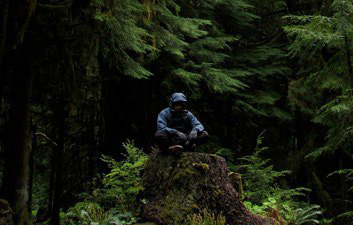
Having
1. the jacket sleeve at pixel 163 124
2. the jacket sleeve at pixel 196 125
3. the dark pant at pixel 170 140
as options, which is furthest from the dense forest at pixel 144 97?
the jacket sleeve at pixel 196 125

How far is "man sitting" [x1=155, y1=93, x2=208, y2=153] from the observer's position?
7.64 meters

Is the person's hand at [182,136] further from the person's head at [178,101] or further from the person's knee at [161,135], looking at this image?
the person's head at [178,101]

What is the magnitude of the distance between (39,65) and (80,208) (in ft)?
12.2

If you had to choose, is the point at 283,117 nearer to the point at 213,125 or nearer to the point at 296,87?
the point at 296,87

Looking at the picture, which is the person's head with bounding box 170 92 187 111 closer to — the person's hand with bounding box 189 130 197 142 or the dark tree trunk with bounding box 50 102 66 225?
the person's hand with bounding box 189 130 197 142

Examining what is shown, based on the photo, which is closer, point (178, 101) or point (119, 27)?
point (119, 27)

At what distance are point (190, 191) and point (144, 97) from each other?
566 centimetres

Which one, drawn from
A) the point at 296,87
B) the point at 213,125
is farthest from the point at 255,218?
the point at 296,87

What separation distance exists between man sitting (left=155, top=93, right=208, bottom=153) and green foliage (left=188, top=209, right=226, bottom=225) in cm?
132

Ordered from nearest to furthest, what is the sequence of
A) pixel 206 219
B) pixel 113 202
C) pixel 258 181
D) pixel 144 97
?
pixel 206 219
pixel 113 202
pixel 258 181
pixel 144 97

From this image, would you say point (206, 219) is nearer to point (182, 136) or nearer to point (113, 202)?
point (182, 136)

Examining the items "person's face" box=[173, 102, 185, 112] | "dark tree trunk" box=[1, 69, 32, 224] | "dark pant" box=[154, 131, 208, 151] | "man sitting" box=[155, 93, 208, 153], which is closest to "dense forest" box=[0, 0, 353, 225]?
"dark tree trunk" box=[1, 69, 32, 224]

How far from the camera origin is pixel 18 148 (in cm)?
524

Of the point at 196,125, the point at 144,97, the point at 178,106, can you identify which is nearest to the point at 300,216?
the point at 196,125
